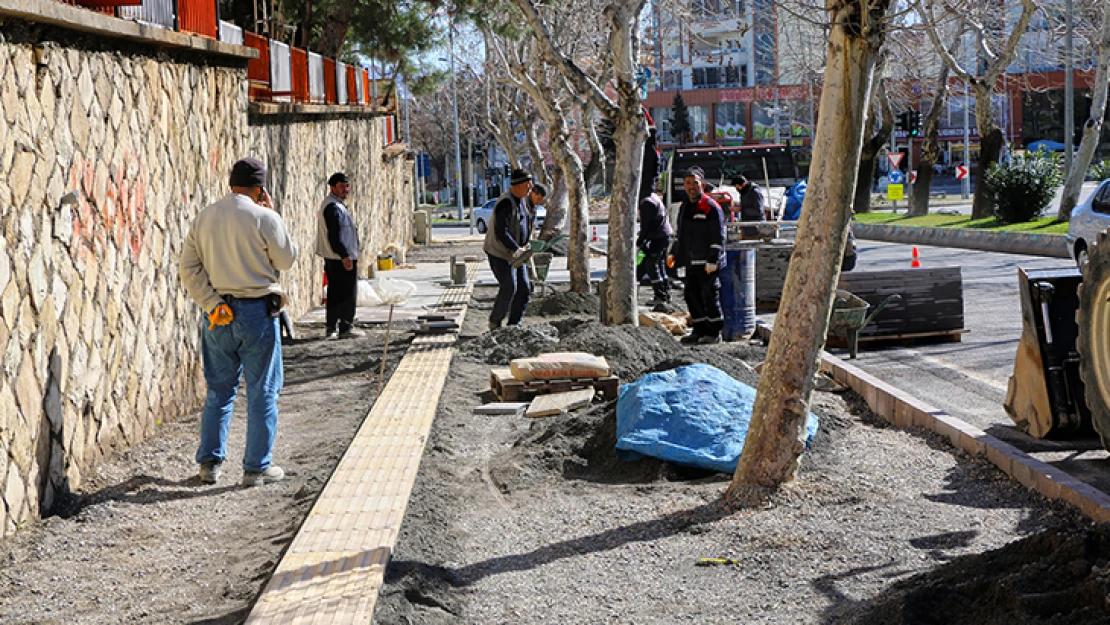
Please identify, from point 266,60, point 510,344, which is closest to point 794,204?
point 266,60

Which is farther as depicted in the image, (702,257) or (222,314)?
(702,257)

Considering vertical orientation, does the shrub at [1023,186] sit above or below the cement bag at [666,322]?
above

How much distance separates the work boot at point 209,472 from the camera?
750 centimetres

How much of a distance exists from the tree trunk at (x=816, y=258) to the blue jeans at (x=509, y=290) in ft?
24.7

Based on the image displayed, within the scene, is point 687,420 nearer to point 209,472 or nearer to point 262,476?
point 262,476

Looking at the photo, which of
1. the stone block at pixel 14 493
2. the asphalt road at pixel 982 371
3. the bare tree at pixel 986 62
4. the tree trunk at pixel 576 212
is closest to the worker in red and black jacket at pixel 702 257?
the asphalt road at pixel 982 371

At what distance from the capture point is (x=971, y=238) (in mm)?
28938

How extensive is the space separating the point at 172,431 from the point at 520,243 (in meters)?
5.86

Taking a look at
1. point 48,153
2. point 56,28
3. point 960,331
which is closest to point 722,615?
point 48,153

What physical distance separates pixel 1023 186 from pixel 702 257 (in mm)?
19012

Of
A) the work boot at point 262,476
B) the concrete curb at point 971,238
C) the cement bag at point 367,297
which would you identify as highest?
the concrete curb at point 971,238

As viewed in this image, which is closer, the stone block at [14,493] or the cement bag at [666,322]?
the stone block at [14,493]

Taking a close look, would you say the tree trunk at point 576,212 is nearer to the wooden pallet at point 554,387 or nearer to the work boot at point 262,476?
the wooden pallet at point 554,387

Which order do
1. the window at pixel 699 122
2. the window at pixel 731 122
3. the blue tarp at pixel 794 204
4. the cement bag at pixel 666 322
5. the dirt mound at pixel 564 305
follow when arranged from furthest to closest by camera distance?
the window at pixel 699 122
the window at pixel 731 122
the blue tarp at pixel 794 204
the dirt mound at pixel 564 305
the cement bag at pixel 666 322
